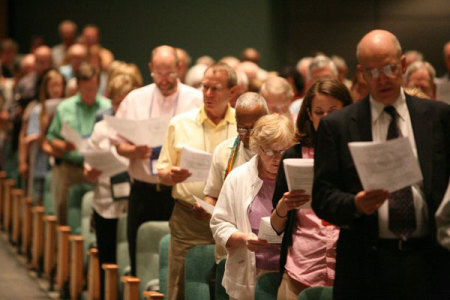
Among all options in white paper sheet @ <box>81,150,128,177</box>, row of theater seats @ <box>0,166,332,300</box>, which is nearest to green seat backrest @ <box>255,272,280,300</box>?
row of theater seats @ <box>0,166,332,300</box>

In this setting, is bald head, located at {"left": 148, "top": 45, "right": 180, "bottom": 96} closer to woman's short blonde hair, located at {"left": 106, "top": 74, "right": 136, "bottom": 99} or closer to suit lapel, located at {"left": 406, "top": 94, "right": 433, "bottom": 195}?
woman's short blonde hair, located at {"left": 106, "top": 74, "right": 136, "bottom": 99}

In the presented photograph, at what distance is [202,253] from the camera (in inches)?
185

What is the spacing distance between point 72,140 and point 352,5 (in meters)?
5.74

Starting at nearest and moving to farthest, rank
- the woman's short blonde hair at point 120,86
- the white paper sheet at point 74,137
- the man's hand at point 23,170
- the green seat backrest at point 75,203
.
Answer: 1. the woman's short blonde hair at point 120,86
2. the white paper sheet at point 74,137
3. the green seat backrest at point 75,203
4. the man's hand at point 23,170

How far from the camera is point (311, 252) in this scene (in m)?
3.92

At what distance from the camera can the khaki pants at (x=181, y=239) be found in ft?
16.9

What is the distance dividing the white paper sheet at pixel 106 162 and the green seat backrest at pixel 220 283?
2.31 meters

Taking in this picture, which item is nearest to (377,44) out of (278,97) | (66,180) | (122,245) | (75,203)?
(278,97)

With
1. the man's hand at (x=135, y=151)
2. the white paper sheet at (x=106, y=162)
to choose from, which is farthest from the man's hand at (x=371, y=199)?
the white paper sheet at (x=106, y=162)

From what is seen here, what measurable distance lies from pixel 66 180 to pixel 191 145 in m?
2.90

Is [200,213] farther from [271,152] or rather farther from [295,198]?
[295,198]

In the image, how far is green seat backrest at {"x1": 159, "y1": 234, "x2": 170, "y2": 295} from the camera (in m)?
5.23

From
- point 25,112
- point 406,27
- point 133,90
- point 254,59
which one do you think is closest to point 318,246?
point 133,90

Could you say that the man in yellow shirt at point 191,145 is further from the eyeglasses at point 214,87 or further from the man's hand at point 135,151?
the man's hand at point 135,151
